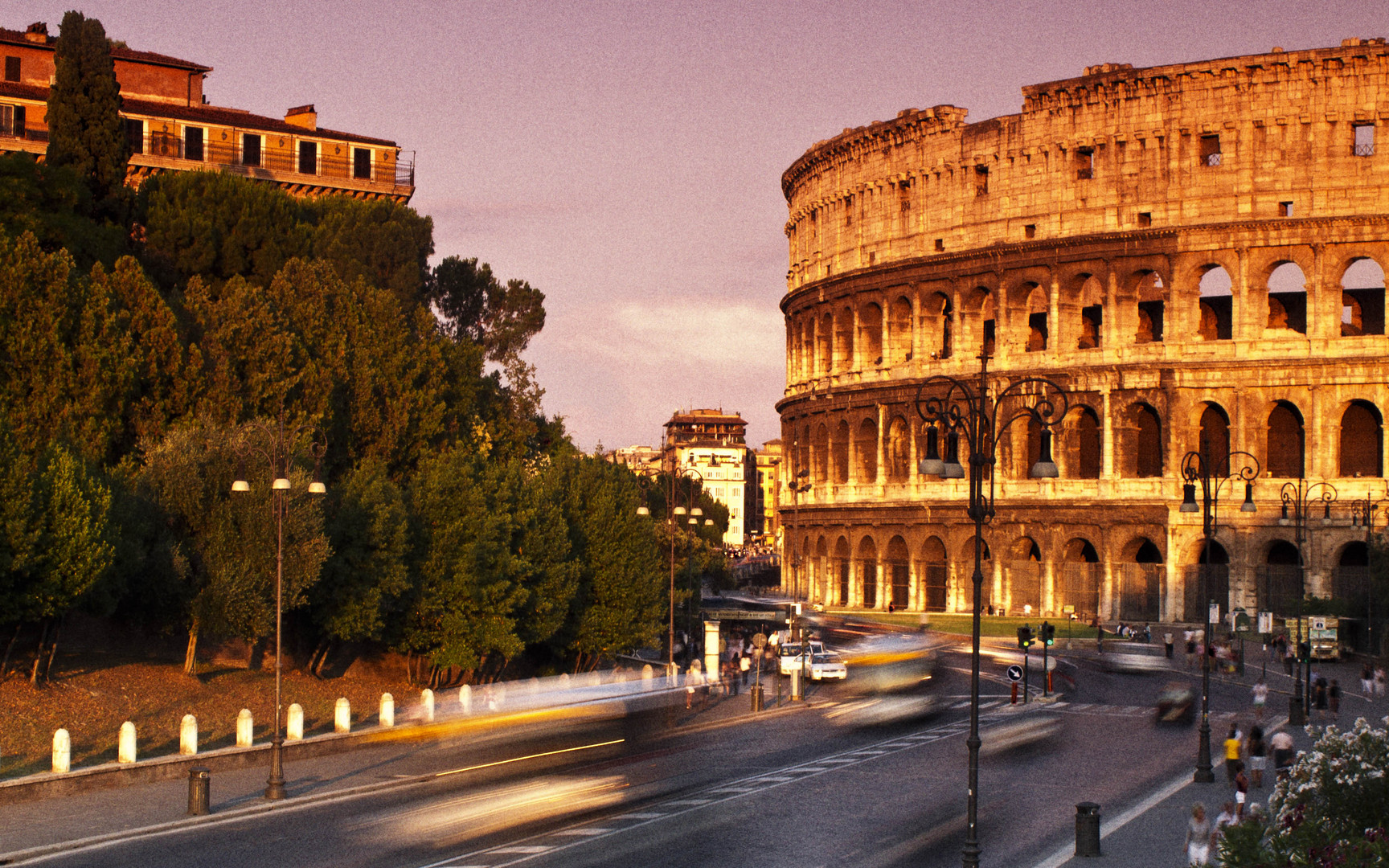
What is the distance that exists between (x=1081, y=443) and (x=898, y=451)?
32.2 ft

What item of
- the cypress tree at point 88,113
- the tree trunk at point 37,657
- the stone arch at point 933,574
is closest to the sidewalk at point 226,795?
the tree trunk at point 37,657

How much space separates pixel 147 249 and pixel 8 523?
25.1m

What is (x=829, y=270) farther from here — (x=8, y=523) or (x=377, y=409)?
(x=8, y=523)

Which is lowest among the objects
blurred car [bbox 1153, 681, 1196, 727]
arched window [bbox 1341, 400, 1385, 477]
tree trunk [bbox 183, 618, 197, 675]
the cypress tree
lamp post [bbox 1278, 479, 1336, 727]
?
blurred car [bbox 1153, 681, 1196, 727]

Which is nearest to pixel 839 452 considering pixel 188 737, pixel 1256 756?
pixel 1256 756

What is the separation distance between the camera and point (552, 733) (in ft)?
107

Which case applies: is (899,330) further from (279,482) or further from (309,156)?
(279,482)

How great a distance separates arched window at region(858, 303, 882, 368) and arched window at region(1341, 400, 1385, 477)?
2268cm

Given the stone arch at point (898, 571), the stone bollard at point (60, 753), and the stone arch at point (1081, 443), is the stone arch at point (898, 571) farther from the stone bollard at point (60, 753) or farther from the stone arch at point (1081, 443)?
the stone bollard at point (60, 753)

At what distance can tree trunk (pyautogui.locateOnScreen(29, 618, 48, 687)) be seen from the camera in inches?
1254

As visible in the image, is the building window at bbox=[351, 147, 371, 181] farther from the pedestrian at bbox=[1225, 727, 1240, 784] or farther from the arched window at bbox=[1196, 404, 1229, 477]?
the pedestrian at bbox=[1225, 727, 1240, 784]

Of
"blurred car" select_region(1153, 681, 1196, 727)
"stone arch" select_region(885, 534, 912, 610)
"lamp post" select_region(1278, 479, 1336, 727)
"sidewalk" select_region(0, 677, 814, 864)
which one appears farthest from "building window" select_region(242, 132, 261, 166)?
"blurred car" select_region(1153, 681, 1196, 727)

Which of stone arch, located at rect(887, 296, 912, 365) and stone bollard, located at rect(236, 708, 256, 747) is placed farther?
stone arch, located at rect(887, 296, 912, 365)

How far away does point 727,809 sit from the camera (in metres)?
25.2
